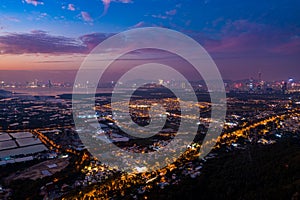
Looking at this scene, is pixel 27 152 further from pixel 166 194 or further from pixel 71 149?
pixel 166 194

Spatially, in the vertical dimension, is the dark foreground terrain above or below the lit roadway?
above

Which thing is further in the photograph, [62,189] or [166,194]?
[62,189]

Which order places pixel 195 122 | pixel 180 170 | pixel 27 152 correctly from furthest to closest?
pixel 195 122, pixel 27 152, pixel 180 170

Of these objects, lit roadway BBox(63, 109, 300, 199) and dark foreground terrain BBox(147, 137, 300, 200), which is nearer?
dark foreground terrain BBox(147, 137, 300, 200)

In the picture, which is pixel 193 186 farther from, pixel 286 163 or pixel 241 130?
pixel 241 130

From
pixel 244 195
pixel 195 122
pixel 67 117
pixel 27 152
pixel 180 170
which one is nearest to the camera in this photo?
pixel 244 195

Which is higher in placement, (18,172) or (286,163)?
(286,163)

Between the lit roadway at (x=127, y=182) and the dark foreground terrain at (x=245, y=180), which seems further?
the lit roadway at (x=127, y=182)

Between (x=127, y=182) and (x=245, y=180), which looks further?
(x=127, y=182)

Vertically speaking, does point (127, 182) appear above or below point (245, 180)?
below

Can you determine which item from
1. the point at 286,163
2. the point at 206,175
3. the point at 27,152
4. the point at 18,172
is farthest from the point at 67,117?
the point at 286,163

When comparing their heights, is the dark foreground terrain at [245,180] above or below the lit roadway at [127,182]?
above
